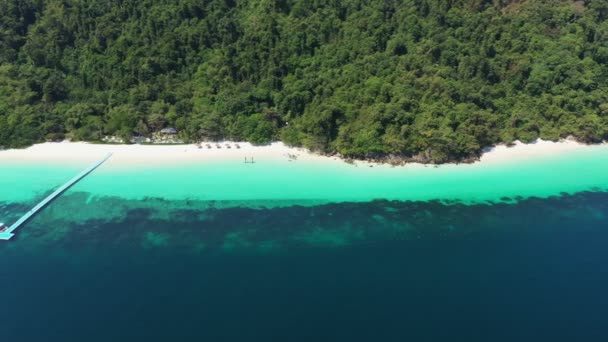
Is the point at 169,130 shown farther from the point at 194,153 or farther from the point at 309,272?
the point at 309,272

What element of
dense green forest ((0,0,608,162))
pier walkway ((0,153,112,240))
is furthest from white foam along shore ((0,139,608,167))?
pier walkway ((0,153,112,240))

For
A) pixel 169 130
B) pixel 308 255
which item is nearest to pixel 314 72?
pixel 169 130

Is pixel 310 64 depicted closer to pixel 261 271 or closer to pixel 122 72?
pixel 122 72

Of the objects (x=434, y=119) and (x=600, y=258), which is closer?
(x=600, y=258)

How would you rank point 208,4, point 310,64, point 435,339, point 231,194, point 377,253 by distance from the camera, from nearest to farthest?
point 435,339 < point 377,253 < point 231,194 < point 310,64 < point 208,4

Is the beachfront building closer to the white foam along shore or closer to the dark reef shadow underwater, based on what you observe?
the white foam along shore

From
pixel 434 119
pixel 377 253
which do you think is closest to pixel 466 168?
pixel 434 119

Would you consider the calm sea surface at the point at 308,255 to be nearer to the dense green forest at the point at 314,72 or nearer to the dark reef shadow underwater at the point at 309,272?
the dark reef shadow underwater at the point at 309,272
